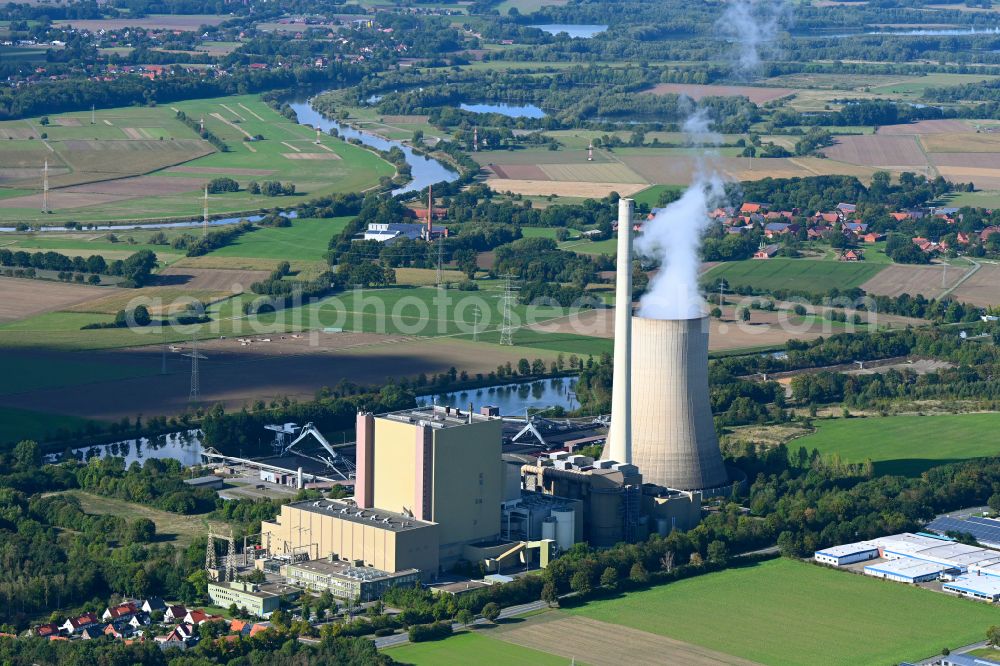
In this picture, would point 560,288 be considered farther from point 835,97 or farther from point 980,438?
point 835,97

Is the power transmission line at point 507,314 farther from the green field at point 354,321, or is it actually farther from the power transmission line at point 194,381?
the power transmission line at point 194,381

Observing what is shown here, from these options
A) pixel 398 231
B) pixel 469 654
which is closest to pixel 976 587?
pixel 469 654

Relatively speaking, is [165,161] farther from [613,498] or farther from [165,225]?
[613,498]

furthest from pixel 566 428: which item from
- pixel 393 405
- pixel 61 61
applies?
pixel 61 61

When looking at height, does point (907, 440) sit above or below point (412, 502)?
above

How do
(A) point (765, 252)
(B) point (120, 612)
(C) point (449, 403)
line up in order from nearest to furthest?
(B) point (120, 612) < (C) point (449, 403) < (A) point (765, 252)

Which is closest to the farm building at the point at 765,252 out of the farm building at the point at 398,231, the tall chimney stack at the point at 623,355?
the farm building at the point at 398,231
